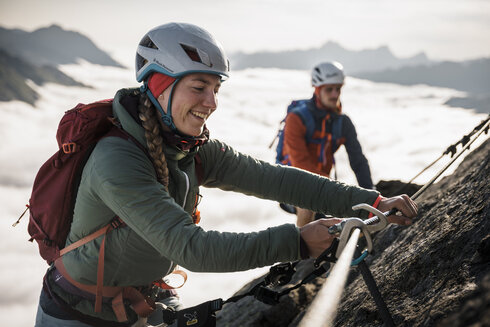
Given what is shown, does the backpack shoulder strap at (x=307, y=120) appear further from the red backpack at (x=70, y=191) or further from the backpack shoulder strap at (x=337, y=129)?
the red backpack at (x=70, y=191)

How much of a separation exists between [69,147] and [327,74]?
22.7 ft

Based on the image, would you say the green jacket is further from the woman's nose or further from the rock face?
the rock face

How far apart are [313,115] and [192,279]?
7367 inches

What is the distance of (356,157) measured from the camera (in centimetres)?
792

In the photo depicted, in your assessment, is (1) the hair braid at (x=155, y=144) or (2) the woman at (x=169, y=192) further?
→ (1) the hair braid at (x=155, y=144)

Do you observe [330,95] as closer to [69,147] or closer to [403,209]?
[403,209]

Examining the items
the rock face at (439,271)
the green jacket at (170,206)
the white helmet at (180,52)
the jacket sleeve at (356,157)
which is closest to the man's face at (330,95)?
the jacket sleeve at (356,157)

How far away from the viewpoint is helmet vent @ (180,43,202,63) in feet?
10.8

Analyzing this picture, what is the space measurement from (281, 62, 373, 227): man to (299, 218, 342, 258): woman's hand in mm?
5072

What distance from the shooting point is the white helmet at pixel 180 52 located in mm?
3277

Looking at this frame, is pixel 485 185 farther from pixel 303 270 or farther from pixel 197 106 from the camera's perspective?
pixel 303 270

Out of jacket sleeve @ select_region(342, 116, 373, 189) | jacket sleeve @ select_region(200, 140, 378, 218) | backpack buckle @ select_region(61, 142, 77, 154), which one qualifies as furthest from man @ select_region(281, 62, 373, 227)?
backpack buckle @ select_region(61, 142, 77, 154)

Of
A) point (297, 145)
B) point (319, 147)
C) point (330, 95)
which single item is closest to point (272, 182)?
point (297, 145)

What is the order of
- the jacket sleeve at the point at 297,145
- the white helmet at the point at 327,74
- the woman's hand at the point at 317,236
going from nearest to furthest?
1. the woman's hand at the point at 317,236
2. the jacket sleeve at the point at 297,145
3. the white helmet at the point at 327,74
